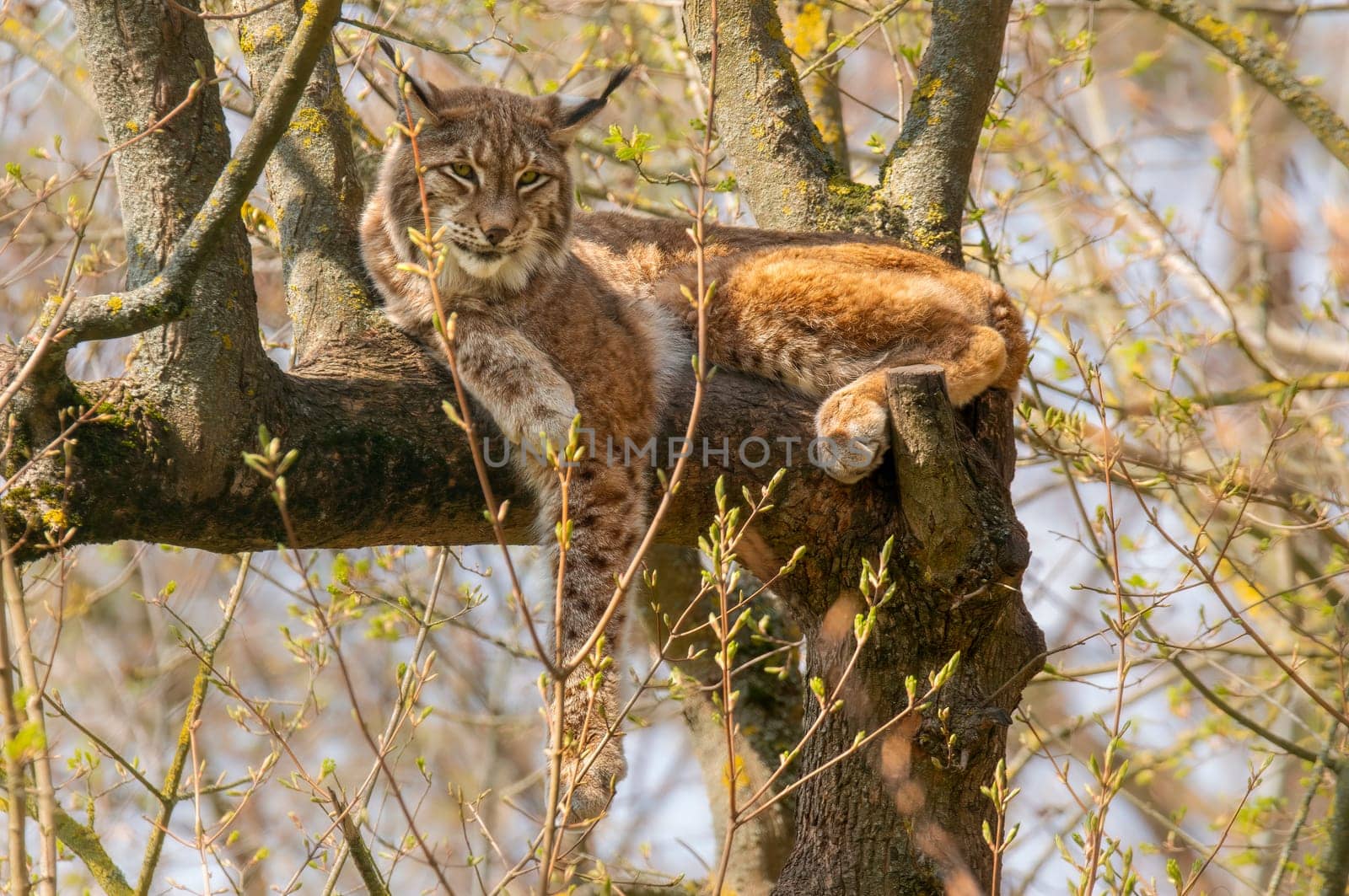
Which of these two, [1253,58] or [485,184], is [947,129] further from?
[485,184]

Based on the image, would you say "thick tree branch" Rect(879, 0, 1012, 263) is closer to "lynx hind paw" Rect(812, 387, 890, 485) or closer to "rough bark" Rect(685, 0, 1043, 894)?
"rough bark" Rect(685, 0, 1043, 894)

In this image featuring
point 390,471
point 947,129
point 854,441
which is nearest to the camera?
point 390,471

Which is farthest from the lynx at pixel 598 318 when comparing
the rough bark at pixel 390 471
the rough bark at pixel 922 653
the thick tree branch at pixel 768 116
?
the thick tree branch at pixel 768 116

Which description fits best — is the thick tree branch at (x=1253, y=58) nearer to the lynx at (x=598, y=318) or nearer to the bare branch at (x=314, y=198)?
the lynx at (x=598, y=318)

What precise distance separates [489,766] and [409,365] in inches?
238

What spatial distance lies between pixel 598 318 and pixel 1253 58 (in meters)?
3.07

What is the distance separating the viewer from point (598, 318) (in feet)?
14.2

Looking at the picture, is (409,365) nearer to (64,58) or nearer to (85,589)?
(64,58)

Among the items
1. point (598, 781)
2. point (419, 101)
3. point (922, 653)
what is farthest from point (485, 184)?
point (922, 653)

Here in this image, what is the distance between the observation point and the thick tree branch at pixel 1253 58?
505 cm

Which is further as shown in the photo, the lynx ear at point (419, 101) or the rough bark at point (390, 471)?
the lynx ear at point (419, 101)

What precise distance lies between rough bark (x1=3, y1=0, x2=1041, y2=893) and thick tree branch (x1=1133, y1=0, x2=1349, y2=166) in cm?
204

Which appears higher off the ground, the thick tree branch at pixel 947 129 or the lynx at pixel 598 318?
the thick tree branch at pixel 947 129

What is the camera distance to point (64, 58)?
6891 mm
